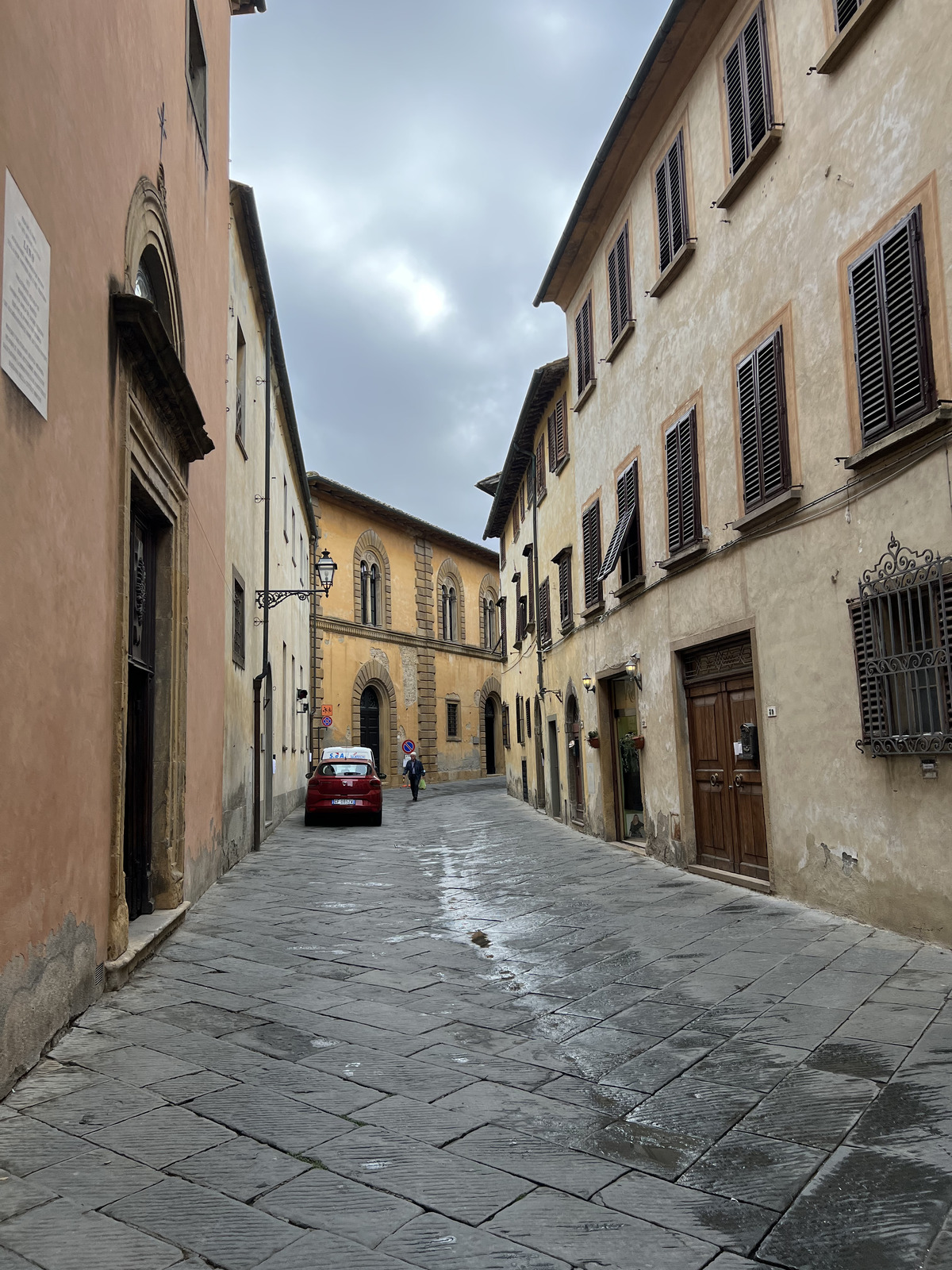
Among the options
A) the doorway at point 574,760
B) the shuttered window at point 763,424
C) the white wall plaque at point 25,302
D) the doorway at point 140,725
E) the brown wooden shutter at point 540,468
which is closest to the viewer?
the white wall plaque at point 25,302

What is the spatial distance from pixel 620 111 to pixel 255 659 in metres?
8.69

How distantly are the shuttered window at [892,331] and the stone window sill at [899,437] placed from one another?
0.35 ft

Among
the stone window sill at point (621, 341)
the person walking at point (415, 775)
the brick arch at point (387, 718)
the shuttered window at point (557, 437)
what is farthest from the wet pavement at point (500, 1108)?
the brick arch at point (387, 718)

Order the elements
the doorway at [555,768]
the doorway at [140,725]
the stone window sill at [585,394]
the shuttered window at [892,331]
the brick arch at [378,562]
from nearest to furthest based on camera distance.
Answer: the shuttered window at [892,331] → the doorway at [140,725] → the stone window sill at [585,394] → the doorway at [555,768] → the brick arch at [378,562]

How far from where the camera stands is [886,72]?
23.0 ft

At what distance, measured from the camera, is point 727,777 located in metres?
10.1

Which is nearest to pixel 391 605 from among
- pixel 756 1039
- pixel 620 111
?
pixel 620 111

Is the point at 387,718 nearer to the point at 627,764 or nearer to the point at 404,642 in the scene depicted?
the point at 404,642

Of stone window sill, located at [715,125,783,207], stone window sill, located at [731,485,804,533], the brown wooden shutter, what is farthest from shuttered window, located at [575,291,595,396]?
stone window sill, located at [731,485,804,533]

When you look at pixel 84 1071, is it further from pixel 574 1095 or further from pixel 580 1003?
pixel 580 1003

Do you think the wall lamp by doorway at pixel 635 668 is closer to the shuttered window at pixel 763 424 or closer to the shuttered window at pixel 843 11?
the shuttered window at pixel 763 424

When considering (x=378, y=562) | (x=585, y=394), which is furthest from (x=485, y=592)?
(x=585, y=394)

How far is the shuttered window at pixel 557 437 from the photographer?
17.7 metres

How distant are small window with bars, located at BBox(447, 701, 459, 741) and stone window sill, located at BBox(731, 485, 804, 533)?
2999cm
